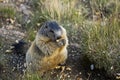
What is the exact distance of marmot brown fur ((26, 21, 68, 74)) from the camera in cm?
532

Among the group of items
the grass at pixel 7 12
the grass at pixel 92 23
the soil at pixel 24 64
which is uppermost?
the grass at pixel 7 12

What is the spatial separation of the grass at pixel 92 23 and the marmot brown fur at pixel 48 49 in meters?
0.55

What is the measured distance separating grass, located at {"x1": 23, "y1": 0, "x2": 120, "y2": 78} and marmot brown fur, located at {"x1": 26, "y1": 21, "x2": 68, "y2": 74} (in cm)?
55

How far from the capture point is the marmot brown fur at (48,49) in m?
5.32

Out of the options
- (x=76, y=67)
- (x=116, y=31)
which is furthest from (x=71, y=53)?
(x=116, y=31)

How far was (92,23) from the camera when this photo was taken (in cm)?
631

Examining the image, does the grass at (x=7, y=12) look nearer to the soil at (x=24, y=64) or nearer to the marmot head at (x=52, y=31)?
the soil at (x=24, y=64)

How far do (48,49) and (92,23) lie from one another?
1.25 m

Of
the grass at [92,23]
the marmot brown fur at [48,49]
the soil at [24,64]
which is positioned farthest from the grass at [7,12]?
the marmot brown fur at [48,49]

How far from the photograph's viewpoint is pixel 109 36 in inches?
229

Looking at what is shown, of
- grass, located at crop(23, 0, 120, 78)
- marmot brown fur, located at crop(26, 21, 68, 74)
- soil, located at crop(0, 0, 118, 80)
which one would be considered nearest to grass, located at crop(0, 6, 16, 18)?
grass, located at crop(23, 0, 120, 78)

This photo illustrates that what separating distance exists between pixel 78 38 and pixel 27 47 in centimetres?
94

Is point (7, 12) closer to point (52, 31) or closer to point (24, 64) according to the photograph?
point (24, 64)

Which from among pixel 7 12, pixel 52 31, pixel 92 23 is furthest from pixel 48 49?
pixel 7 12
